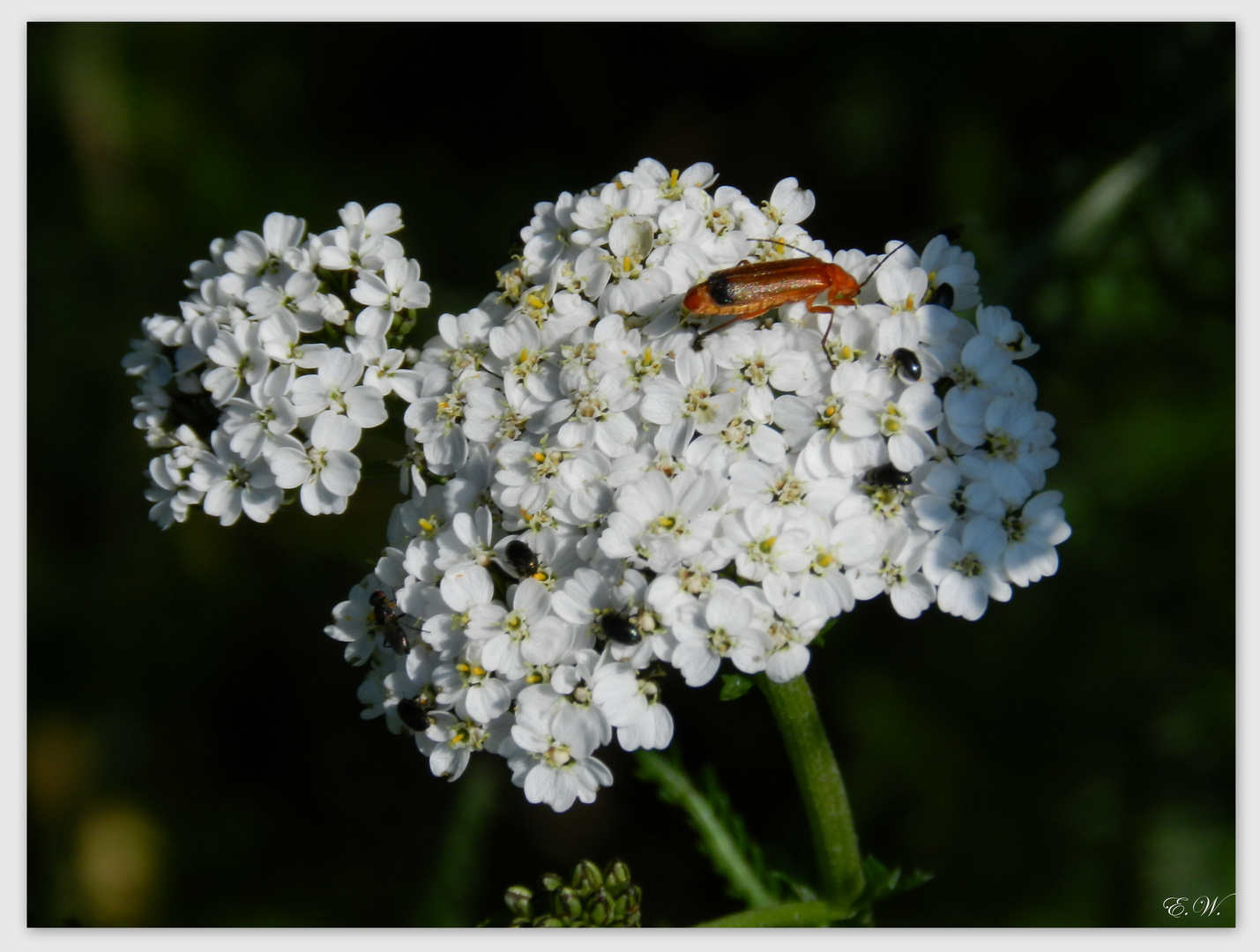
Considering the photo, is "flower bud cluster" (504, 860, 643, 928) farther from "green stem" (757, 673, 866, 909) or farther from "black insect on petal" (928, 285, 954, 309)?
"black insect on petal" (928, 285, 954, 309)

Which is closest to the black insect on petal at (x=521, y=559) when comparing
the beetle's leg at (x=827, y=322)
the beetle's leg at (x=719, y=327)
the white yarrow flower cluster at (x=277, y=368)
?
the white yarrow flower cluster at (x=277, y=368)

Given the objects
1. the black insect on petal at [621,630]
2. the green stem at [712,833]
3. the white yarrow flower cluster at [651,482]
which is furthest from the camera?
the green stem at [712,833]

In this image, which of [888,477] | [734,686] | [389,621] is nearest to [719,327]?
[888,477]

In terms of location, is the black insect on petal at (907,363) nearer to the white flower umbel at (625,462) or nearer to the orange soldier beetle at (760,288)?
the white flower umbel at (625,462)

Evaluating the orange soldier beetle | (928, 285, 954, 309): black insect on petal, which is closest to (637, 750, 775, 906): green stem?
the orange soldier beetle

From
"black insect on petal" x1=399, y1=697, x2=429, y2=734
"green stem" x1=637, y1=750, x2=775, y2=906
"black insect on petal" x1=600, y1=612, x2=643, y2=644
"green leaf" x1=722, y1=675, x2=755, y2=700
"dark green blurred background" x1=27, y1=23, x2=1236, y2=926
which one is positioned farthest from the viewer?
"dark green blurred background" x1=27, y1=23, x2=1236, y2=926

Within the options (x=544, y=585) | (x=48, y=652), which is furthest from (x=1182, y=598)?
(x=48, y=652)
